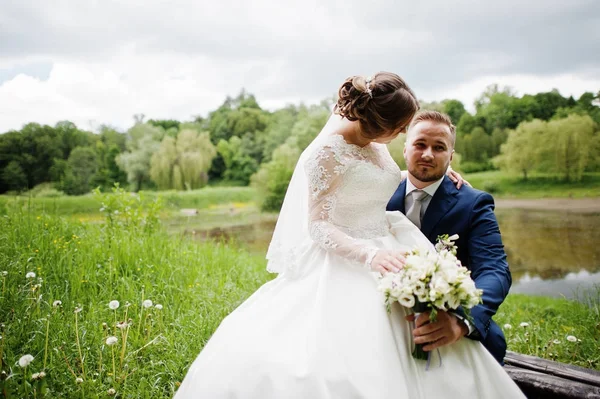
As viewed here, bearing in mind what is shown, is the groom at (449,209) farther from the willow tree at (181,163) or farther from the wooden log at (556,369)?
the willow tree at (181,163)

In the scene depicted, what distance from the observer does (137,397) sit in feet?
8.58

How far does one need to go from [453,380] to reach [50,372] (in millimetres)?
2668

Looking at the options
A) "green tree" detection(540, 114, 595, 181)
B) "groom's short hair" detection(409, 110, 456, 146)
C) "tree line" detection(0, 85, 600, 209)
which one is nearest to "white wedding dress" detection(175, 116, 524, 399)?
"groom's short hair" detection(409, 110, 456, 146)

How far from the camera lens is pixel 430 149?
2.55 meters

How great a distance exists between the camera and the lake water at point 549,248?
9.59 metres

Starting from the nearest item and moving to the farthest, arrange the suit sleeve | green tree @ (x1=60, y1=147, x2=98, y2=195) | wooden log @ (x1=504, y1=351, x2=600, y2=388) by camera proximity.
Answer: the suit sleeve, wooden log @ (x1=504, y1=351, x2=600, y2=388), green tree @ (x1=60, y1=147, x2=98, y2=195)

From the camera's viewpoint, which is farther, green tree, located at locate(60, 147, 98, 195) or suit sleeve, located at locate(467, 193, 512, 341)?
Result: green tree, located at locate(60, 147, 98, 195)

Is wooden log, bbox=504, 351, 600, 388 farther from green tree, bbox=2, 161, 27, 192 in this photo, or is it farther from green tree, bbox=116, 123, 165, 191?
green tree, bbox=116, 123, 165, 191

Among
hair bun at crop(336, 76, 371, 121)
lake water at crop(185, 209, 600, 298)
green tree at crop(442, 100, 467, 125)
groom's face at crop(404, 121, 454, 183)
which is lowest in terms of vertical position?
lake water at crop(185, 209, 600, 298)

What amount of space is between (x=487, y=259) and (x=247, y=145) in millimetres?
17507

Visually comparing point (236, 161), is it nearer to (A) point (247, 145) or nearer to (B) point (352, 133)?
(A) point (247, 145)

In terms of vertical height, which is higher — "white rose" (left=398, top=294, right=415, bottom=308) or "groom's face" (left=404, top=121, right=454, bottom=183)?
"groom's face" (left=404, top=121, right=454, bottom=183)

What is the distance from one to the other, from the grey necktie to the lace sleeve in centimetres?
74

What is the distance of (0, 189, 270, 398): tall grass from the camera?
2703 mm
